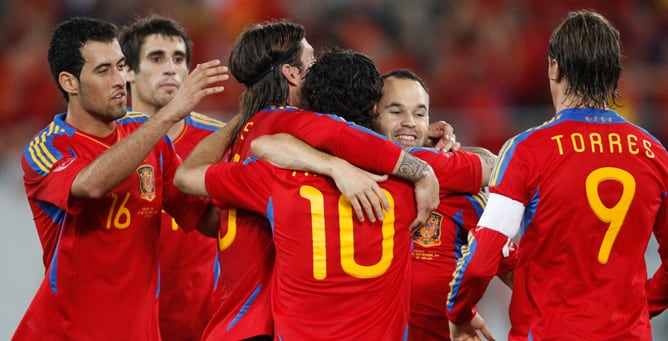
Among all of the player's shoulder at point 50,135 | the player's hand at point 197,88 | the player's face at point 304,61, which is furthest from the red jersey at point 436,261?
the player's shoulder at point 50,135

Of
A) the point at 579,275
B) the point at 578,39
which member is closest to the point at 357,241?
the point at 579,275

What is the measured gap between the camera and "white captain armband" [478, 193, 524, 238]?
352cm

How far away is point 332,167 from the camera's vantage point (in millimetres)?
3629

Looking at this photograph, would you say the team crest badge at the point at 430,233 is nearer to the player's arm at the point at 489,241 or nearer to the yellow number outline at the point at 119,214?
the player's arm at the point at 489,241

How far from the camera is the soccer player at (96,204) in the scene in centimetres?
404

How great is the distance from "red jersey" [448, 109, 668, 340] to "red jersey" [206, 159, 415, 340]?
0.34 metres

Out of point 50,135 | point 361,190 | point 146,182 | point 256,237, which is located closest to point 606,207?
point 361,190

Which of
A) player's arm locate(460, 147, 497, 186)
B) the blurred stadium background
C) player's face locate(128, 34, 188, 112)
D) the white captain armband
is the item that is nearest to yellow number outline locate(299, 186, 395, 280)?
the white captain armband

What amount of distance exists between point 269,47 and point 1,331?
364 cm

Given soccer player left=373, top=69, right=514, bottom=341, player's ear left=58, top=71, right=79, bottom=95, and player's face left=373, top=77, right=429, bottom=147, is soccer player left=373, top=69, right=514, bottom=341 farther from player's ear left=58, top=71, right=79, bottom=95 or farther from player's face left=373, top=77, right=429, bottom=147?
player's ear left=58, top=71, right=79, bottom=95

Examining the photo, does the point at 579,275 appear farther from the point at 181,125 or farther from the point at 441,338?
the point at 181,125

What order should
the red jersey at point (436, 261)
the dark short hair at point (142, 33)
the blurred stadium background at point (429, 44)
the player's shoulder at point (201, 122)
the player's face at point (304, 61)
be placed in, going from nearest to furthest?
the player's face at point (304, 61), the red jersey at point (436, 261), the player's shoulder at point (201, 122), the dark short hair at point (142, 33), the blurred stadium background at point (429, 44)

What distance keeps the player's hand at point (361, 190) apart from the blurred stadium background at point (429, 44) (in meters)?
4.70

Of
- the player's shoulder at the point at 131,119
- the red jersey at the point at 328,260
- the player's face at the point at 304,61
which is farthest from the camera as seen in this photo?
the player's shoulder at the point at 131,119
